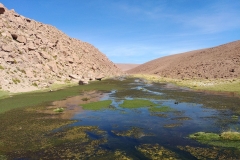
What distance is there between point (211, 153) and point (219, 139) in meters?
2.20

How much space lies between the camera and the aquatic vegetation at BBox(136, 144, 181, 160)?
1059 centimetres

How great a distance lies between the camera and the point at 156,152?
11211 mm

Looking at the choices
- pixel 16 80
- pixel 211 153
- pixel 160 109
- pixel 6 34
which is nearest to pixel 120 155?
pixel 211 153

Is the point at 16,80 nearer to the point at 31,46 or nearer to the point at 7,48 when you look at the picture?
the point at 7,48

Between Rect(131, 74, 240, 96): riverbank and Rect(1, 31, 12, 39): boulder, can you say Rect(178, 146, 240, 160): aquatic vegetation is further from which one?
Rect(1, 31, 12, 39): boulder

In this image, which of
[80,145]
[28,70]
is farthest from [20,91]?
[80,145]

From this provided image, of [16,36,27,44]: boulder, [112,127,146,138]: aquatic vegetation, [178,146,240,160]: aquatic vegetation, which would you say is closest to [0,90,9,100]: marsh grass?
[112,127,146,138]: aquatic vegetation

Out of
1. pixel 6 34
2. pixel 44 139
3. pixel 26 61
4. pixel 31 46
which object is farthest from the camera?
pixel 31 46

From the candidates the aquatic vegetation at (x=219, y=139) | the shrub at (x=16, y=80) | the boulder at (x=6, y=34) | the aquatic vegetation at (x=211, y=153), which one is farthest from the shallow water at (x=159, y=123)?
the boulder at (x=6, y=34)

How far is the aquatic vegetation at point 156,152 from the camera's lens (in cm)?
1059

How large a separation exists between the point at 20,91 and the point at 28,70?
→ 9.19m

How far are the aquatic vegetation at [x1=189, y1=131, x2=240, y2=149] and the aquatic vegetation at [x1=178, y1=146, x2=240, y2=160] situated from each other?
2.56ft

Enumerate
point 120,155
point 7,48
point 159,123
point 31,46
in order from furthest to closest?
point 31,46, point 7,48, point 159,123, point 120,155

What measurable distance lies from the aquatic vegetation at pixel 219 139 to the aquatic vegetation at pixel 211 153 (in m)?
0.78
